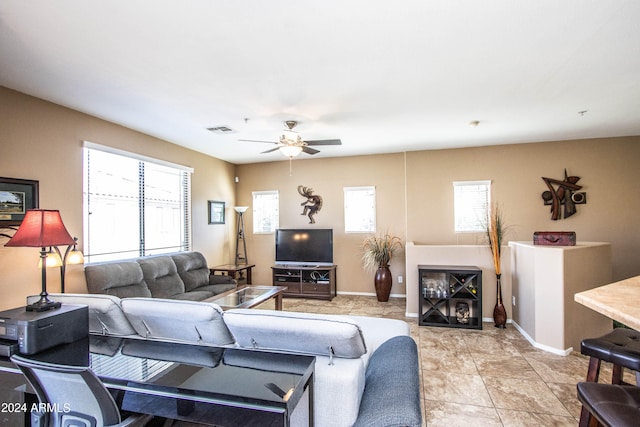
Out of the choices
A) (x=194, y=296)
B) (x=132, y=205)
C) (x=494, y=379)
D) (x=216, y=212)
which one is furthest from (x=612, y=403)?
(x=216, y=212)

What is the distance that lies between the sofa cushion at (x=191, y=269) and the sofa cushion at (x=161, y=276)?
4.2 inches

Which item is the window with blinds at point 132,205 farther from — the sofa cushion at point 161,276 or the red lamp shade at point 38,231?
the red lamp shade at point 38,231

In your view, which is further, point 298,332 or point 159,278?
point 159,278

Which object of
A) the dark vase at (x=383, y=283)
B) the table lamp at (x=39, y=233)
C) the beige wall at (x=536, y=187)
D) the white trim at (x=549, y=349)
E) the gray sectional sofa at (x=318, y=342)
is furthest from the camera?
the dark vase at (x=383, y=283)

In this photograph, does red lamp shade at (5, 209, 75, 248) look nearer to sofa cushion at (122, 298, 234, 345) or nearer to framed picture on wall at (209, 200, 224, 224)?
sofa cushion at (122, 298, 234, 345)

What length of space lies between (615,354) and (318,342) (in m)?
1.72

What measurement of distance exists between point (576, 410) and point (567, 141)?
4430 mm

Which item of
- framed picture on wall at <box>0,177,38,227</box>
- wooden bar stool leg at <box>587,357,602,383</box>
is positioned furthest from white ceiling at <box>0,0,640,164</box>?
wooden bar stool leg at <box>587,357,602,383</box>

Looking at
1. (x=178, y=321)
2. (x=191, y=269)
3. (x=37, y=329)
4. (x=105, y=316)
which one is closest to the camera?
(x=37, y=329)

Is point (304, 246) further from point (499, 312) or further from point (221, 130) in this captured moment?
point (499, 312)

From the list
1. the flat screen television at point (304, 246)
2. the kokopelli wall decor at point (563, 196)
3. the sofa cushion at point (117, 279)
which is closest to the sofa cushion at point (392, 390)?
the sofa cushion at point (117, 279)

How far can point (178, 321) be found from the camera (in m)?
1.83

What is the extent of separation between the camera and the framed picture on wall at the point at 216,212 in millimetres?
5906

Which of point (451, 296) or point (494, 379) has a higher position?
point (451, 296)
